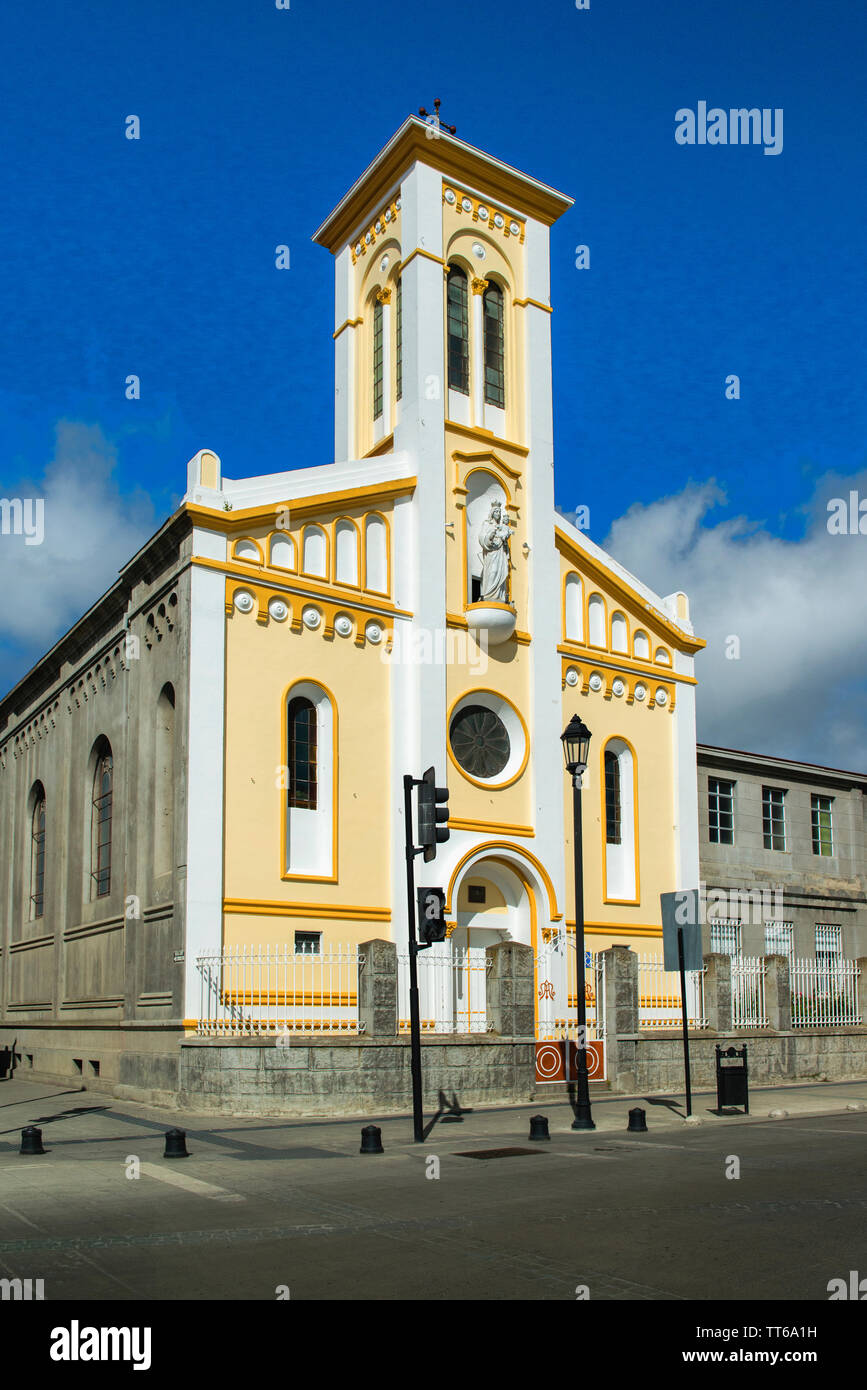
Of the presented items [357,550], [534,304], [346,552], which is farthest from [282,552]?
[534,304]

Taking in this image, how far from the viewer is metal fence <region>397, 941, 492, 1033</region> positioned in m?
22.3

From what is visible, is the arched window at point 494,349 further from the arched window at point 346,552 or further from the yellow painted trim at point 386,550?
the arched window at point 346,552

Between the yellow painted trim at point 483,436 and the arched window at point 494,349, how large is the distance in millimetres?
970

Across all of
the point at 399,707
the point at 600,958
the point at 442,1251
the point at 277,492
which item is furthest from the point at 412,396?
the point at 442,1251

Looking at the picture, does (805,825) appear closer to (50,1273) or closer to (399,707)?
(399,707)

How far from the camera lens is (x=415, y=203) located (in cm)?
2755

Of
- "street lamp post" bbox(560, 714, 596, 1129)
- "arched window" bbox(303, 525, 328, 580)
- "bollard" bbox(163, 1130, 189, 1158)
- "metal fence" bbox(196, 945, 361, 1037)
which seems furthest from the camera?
"arched window" bbox(303, 525, 328, 580)

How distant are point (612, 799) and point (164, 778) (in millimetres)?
10617

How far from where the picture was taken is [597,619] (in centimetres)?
2972

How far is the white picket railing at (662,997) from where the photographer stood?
2594cm

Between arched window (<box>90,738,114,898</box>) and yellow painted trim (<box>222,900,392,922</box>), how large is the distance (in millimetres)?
6521

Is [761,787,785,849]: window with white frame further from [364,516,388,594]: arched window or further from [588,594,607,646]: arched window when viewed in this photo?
[364,516,388,594]: arched window

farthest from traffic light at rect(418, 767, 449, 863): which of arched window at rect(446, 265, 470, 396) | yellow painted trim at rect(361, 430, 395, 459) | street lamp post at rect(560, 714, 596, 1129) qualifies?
arched window at rect(446, 265, 470, 396)

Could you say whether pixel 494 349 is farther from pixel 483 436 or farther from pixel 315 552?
pixel 315 552
